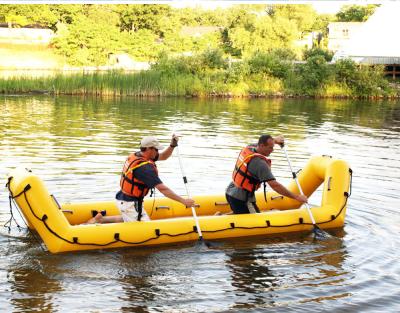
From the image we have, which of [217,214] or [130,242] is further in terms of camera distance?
[217,214]

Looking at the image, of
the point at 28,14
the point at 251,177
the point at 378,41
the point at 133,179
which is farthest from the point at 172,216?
the point at 28,14

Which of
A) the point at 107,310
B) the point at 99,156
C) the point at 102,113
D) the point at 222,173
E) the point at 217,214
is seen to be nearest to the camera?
the point at 107,310

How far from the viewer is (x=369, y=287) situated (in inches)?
269

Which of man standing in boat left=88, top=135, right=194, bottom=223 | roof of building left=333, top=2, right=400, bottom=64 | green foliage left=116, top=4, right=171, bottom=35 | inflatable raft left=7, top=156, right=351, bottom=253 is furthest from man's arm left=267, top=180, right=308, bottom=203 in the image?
green foliage left=116, top=4, right=171, bottom=35

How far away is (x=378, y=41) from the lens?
4481 cm

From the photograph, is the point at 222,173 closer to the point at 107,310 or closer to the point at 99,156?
the point at 99,156

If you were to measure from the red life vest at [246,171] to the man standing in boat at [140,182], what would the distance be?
0.88 metres

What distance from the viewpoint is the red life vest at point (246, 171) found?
8.39 meters

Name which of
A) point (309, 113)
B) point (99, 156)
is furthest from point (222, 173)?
point (309, 113)

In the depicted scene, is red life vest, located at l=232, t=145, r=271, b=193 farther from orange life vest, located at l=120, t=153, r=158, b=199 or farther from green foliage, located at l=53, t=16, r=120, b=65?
green foliage, located at l=53, t=16, r=120, b=65

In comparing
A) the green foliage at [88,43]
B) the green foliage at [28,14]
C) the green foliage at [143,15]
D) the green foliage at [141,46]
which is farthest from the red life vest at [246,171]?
the green foliage at [28,14]

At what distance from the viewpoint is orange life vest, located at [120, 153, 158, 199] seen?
25.3 ft

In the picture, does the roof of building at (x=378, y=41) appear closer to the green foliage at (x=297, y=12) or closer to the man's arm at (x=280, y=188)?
the green foliage at (x=297, y=12)

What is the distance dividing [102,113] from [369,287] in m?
17.4
